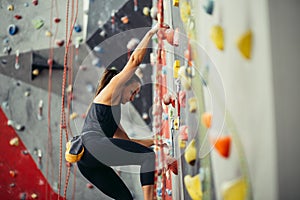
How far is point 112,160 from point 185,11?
0.75 m

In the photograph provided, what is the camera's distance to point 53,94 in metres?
2.62

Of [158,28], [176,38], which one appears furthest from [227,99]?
[158,28]

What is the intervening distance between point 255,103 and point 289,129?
3.2 inches

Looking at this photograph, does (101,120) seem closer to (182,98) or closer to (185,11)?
(182,98)

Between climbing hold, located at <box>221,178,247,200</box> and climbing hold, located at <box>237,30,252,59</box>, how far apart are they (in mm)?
222

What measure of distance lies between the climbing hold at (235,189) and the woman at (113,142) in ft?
2.88

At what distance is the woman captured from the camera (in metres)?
1.70

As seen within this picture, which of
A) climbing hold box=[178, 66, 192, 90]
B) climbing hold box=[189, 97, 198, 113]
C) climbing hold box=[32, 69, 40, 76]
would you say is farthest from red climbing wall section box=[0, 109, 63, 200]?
climbing hold box=[189, 97, 198, 113]

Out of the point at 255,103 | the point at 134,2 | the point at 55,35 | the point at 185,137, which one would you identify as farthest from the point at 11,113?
the point at 255,103

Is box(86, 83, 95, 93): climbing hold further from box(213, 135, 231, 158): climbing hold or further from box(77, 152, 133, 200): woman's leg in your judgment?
box(213, 135, 231, 158): climbing hold

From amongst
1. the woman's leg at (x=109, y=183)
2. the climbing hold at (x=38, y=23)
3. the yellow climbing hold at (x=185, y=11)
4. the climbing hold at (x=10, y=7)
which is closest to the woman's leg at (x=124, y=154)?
the woman's leg at (x=109, y=183)

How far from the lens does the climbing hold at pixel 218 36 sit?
856 mm

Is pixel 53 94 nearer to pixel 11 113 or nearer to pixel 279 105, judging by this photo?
pixel 11 113

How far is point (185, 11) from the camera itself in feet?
4.36
